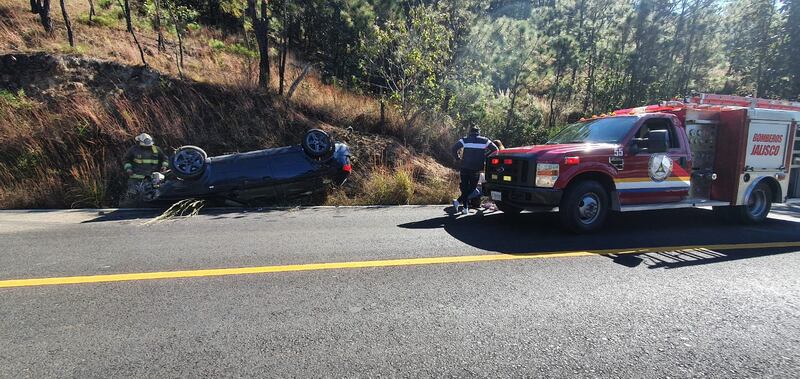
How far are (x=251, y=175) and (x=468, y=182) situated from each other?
449 cm

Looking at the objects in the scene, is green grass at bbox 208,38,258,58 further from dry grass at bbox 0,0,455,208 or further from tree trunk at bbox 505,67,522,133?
tree trunk at bbox 505,67,522,133

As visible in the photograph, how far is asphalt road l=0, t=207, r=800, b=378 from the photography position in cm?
265

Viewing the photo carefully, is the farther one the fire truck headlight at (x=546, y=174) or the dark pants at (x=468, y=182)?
the dark pants at (x=468, y=182)

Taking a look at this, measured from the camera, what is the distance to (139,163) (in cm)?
862

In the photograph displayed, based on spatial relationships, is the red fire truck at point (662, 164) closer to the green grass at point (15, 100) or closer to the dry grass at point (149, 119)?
the dry grass at point (149, 119)

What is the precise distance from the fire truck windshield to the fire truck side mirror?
1.24 ft

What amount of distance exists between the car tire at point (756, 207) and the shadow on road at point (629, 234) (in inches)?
6.7

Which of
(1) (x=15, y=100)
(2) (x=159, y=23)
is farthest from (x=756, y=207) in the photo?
(2) (x=159, y=23)

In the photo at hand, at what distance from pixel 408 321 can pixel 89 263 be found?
12.3 feet

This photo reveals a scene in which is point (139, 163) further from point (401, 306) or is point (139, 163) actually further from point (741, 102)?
point (741, 102)

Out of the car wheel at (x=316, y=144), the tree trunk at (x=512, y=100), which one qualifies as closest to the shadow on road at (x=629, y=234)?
the car wheel at (x=316, y=144)

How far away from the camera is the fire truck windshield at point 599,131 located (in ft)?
21.7

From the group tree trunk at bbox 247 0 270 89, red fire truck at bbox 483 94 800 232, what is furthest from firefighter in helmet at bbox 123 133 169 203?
red fire truck at bbox 483 94 800 232

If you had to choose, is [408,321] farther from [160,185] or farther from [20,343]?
[160,185]
